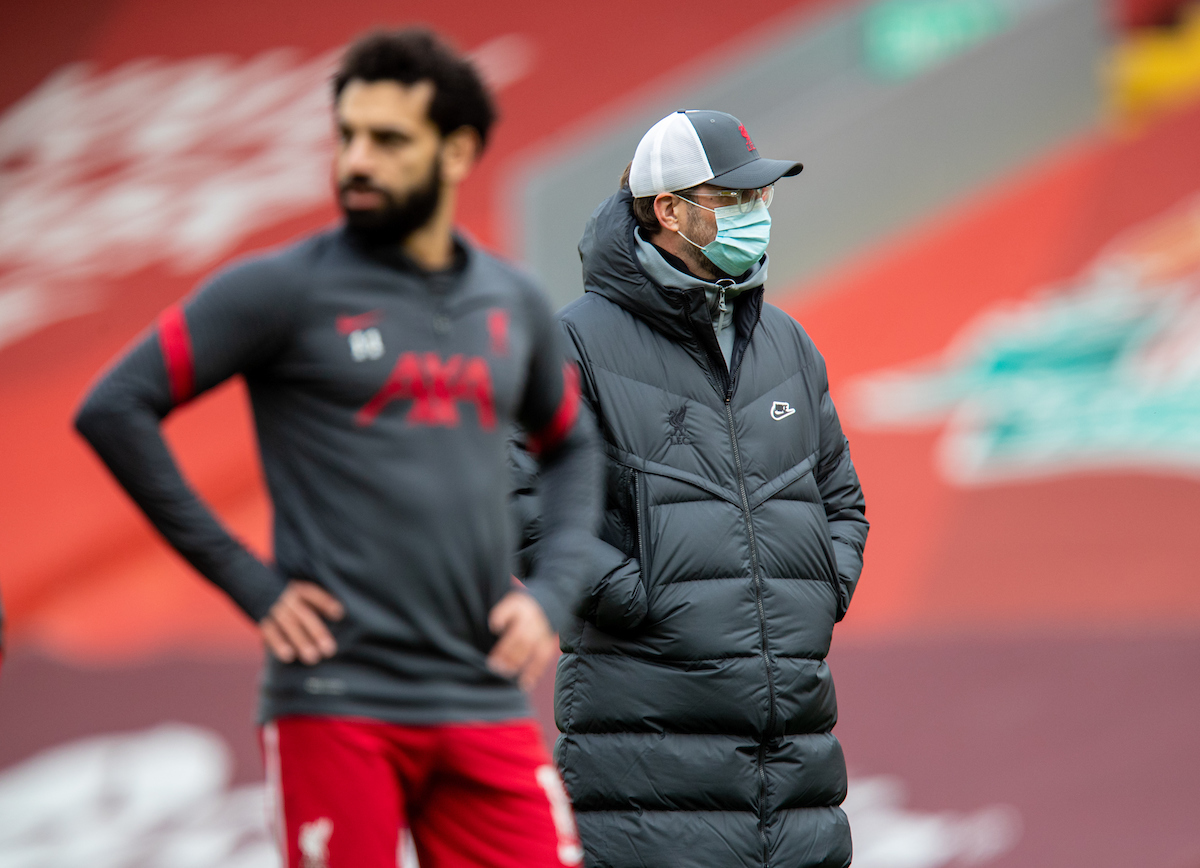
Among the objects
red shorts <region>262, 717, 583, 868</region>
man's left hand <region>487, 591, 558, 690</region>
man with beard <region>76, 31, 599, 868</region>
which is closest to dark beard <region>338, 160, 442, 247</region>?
man with beard <region>76, 31, 599, 868</region>

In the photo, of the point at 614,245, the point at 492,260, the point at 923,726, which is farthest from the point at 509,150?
the point at 492,260

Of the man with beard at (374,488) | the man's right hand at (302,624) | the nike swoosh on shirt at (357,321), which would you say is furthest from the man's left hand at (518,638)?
the nike swoosh on shirt at (357,321)

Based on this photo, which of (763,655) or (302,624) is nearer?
(302,624)

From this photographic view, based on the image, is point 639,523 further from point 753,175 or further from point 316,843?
point 316,843

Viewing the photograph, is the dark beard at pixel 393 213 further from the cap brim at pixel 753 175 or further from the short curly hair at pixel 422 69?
the cap brim at pixel 753 175

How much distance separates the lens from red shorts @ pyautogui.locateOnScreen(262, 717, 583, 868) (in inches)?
67.9

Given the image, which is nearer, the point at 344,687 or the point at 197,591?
the point at 344,687

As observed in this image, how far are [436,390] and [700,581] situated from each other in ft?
2.64

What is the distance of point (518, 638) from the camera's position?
182 centimetres

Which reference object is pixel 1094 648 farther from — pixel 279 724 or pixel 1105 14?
pixel 279 724

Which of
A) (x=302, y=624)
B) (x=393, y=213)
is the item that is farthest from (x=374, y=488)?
(x=393, y=213)

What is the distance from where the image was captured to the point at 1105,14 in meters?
6.56

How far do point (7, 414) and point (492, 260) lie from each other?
3.71 metres

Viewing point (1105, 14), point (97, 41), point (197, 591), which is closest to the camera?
point (197, 591)
